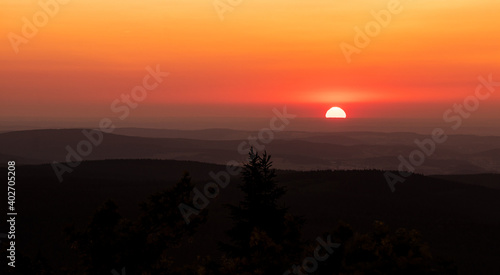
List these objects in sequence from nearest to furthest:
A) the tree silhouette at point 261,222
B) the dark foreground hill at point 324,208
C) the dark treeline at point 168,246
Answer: the dark treeline at point 168,246 → the tree silhouette at point 261,222 → the dark foreground hill at point 324,208

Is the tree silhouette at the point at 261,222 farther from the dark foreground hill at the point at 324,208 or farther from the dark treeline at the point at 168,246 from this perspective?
the dark foreground hill at the point at 324,208

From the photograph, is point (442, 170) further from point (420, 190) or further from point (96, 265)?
point (96, 265)

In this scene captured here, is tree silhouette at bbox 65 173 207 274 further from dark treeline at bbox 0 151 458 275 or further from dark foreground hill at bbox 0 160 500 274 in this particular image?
dark foreground hill at bbox 0 160 500 274

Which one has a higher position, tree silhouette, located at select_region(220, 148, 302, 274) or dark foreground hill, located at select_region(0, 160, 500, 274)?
dark foreground hill, located at select_region(0, 160, 500, 274)

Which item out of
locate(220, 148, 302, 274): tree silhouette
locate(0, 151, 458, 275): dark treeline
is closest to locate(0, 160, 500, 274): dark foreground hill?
locate(220, 148, 302, 274): tree silhouette

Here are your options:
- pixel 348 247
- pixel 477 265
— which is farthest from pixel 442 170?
pixel 348 247

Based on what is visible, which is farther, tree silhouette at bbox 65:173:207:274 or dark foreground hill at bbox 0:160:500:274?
dark foreground hill at bbox 0:160:500:274

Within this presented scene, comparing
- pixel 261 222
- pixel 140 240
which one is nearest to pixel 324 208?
pixel 261 222

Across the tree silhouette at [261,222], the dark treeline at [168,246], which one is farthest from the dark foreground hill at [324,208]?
the dark treeline at [168,246]

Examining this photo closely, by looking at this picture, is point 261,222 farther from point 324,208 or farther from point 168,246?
point 324,208
